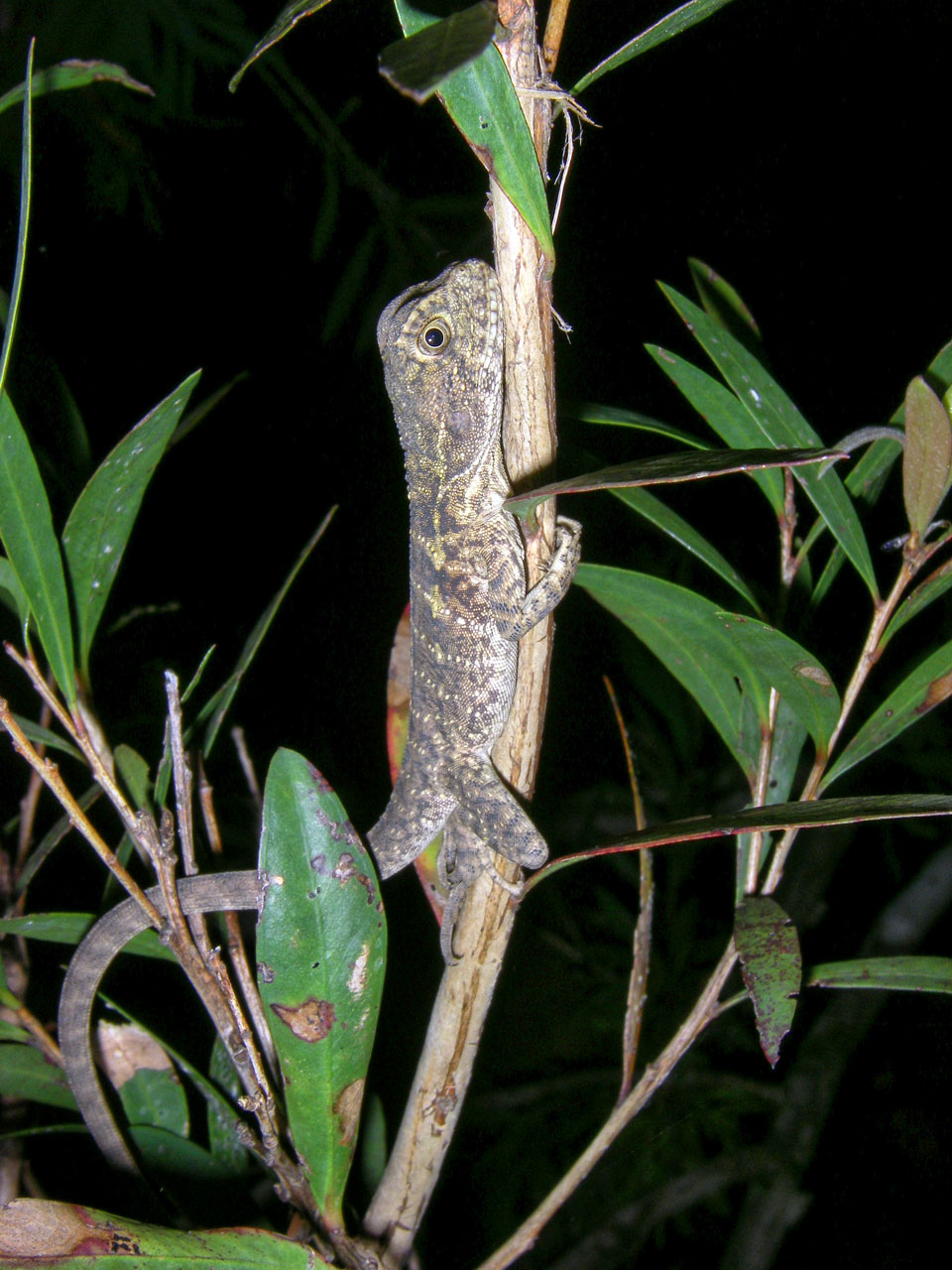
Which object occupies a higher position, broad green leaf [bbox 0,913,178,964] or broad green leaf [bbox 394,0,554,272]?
broad green leaf [bbox 394,0,554,272]

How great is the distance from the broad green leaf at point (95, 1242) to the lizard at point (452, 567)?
77 cm

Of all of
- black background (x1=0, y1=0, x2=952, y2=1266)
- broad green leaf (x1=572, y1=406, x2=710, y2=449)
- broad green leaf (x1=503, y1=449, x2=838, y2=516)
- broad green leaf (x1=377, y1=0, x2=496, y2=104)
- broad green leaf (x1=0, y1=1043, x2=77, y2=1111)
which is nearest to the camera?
broad green leaf (x1=377, y1=0, x2=496, y2=104)

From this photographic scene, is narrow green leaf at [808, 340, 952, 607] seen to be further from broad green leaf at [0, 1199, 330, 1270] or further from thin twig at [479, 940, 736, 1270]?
broad green leaf at [0, 1199, 330, 1270]

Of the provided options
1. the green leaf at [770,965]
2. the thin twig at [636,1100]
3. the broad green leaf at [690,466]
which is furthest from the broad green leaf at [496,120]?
the thin twig at [636,1100]

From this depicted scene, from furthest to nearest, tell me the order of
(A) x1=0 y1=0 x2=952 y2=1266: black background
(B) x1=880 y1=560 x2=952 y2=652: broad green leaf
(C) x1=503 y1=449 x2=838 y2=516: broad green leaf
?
(A) x1=0 y1=0 x2=952 y2=1266: black background, (B) x1=880 y1=560 x2=952 y2=652: broad green leaf, (C) x1=503 y1=449 x2=838 y2=516: broad green leaf

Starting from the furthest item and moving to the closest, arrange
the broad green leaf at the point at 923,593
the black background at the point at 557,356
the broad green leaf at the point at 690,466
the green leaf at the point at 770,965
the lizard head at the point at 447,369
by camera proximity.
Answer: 1. the black background at the point at 557,356
2. the lizard head at the point at 447,369
3. the broad green leaf at the point at 923,593
4. the green leaf at the point at 770,965
5. the broad green leaf at the point at 690,466

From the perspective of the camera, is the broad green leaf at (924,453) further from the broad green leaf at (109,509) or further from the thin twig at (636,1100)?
the broad green leaf at (109,509)

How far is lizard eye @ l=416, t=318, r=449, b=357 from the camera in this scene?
5.64ft

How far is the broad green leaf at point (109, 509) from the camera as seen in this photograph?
1277 millimetres

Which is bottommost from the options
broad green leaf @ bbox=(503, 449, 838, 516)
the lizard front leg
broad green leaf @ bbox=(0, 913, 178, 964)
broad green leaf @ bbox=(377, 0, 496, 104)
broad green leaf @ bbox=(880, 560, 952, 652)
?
broad green leaf @ bbox=(0, 913, 178, 964)

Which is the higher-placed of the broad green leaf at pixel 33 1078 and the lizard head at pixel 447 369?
the lizard head at pixel 447 369

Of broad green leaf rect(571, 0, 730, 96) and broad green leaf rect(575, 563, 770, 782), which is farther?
broad green leaf rect(575, 563, 770, 782)

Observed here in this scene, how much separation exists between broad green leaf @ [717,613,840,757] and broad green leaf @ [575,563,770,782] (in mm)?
81

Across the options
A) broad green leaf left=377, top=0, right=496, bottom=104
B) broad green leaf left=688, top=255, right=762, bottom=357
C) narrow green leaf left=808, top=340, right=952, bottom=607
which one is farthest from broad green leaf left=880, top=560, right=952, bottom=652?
broad green leaf left=377, top=0, right=496, bottom=104
